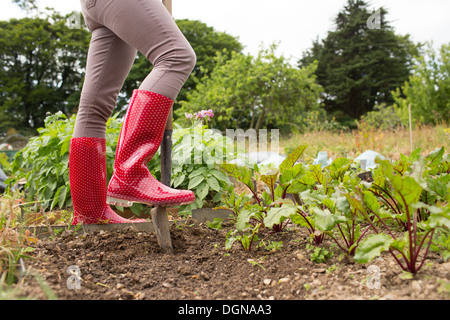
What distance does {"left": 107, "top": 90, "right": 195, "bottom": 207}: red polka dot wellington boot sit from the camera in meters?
1.31

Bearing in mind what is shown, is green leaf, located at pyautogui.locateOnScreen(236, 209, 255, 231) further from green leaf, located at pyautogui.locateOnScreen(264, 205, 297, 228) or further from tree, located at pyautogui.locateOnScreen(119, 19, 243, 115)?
tree, located at pyautogui.locateOnScreen(119, 19, 243, 115)

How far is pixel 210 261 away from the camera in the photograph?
1.31 metres

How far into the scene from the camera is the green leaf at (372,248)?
879mm

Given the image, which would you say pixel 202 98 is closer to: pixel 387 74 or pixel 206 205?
pixel 206 205

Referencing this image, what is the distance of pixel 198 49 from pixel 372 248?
2292 centimetres

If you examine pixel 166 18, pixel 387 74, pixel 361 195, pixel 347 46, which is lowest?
pixel 361 195

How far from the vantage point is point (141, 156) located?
131cm

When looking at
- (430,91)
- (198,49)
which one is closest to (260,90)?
(430,91)

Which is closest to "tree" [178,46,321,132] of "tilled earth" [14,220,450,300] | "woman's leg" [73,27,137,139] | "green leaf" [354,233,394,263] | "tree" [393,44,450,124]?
"tree" [393,44,450,124]

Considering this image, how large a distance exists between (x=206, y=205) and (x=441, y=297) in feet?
5.10

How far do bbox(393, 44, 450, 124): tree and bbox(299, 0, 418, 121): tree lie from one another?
11755 millimetres

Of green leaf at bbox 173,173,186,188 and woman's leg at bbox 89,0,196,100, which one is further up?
woman's leg at bbox 89,0,196,100

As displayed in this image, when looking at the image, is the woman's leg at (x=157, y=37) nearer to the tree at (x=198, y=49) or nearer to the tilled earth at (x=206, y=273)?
the tilled earth at (x=206, y=273)
